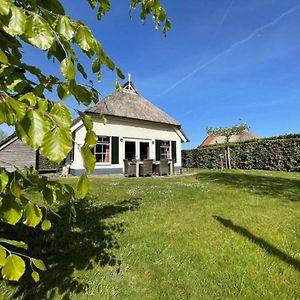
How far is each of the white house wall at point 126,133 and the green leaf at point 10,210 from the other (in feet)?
55.1

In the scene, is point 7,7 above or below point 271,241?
above

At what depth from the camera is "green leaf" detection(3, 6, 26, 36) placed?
3.48 feet

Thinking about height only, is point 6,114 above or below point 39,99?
below

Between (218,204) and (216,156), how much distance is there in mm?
20255

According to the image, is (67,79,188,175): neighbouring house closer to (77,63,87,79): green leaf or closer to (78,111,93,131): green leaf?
(77,63,87,79): green leaf

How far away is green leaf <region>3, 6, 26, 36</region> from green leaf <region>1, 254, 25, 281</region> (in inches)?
37.1

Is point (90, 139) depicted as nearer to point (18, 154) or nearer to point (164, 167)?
point (164, 167)

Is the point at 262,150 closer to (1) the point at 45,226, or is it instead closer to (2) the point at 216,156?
(2) the point at 216,156

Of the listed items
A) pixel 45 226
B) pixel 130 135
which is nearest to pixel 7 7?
pixel 45 226

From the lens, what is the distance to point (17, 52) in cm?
158

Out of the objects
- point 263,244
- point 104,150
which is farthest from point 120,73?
point 104,150

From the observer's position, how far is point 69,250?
5.02 m

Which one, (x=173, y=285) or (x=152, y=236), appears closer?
(x=173, y=285)

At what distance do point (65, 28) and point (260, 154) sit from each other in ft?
82.8
